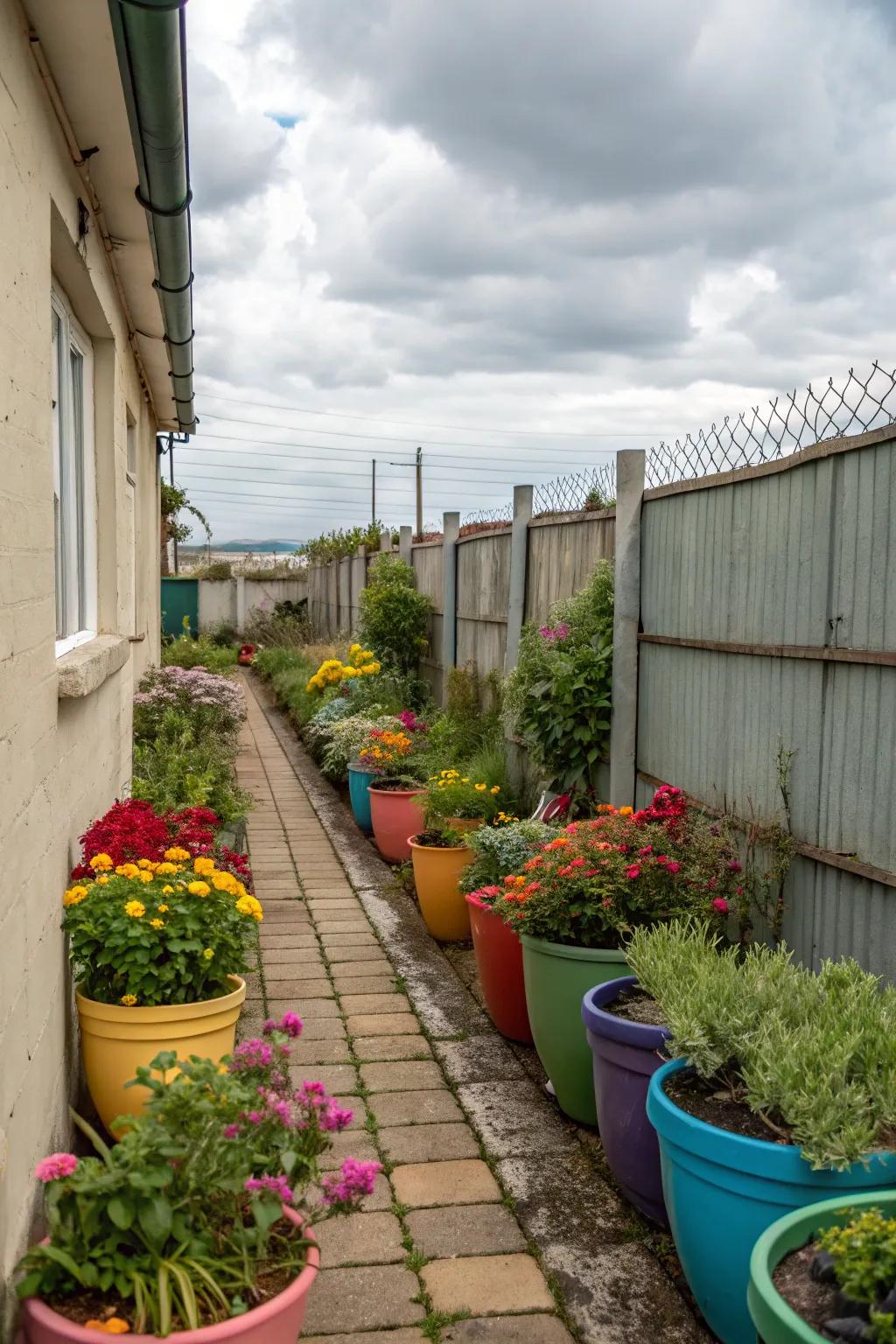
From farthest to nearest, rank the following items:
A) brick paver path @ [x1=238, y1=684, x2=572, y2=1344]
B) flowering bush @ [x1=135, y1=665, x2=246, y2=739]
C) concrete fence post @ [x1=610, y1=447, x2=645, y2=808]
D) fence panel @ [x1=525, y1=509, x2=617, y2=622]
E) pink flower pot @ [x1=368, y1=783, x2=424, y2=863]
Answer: flowering bush @ [x1=135, y1=665, x2=246, y2=739]
pink flower pot @ [x1=368, y1=783, x2=424, y2=863]
fence panel @ [x1=525, y1=509, x2=617, y2=622]
concrete fence post @ [x1=610, y1=447, x2=645, y2=808]
brick paver path @ [x1=238, y1=684, x2=572, y2=1344]

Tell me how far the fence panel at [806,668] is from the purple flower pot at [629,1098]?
2.28ft

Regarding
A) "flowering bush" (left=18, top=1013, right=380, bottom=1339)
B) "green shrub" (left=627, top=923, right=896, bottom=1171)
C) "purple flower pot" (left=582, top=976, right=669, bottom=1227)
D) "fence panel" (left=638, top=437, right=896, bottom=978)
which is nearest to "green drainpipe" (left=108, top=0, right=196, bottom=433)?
"fence panel" (left=638, top=437, right=896, bottom=978)

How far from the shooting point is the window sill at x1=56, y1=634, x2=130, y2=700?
3084 mm

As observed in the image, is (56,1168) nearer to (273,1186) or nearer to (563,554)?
(273,1186)

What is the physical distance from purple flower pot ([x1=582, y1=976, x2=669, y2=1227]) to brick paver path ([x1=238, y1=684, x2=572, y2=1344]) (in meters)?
0.35

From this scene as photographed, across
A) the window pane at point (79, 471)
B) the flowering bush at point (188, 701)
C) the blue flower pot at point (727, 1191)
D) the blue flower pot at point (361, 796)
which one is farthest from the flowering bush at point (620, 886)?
the flowering bush at point (188, 701)

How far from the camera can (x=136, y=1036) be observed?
9.95 feet

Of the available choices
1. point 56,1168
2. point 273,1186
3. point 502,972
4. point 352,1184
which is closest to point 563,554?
point 502,972

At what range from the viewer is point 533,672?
5.49 metres

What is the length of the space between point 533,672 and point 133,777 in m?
2.56

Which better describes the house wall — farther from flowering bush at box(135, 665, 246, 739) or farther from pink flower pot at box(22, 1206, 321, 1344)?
flowering bush at box(135, 665, 246, 739)

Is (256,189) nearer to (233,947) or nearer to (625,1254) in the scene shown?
(233,947)

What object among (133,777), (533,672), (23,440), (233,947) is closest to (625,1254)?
(233,947)

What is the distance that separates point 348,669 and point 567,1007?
7.25 meters
